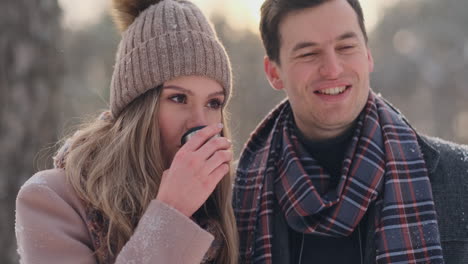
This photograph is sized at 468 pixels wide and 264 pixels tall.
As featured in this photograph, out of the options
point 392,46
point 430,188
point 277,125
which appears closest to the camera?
point 430,188

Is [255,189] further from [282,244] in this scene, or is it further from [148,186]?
[148,186]

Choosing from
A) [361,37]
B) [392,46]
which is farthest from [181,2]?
[392,46]

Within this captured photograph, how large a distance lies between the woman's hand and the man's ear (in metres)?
0.88

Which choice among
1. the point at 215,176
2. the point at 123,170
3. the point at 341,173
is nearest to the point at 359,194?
the point at 341,173

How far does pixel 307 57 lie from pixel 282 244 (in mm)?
949

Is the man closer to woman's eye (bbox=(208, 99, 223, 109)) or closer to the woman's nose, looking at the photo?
woman's eye (bbox=(208, 99, 223, 109))

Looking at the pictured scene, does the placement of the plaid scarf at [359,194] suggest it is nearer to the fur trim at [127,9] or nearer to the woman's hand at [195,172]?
the woman's hand at [195,172]

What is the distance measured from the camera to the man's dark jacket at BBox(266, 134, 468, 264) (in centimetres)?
269

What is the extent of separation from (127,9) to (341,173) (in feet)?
4.35

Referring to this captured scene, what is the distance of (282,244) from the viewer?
2.91 m

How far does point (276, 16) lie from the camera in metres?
3.25

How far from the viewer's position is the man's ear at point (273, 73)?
10.9 feet

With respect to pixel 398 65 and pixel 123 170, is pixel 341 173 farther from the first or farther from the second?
pixel 398 65

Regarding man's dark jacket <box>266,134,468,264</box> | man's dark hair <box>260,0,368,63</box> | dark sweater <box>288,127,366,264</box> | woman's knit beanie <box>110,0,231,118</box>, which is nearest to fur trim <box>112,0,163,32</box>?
woman's knit beanie <box>110,0,231,118</box>
